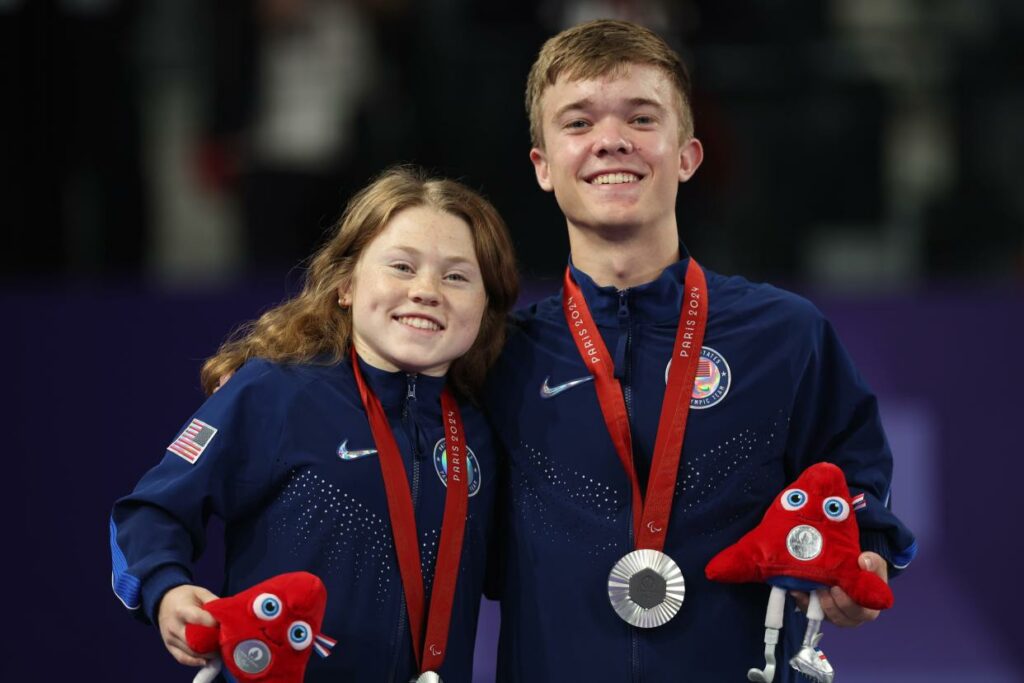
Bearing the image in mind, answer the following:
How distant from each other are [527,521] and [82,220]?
10.3ft

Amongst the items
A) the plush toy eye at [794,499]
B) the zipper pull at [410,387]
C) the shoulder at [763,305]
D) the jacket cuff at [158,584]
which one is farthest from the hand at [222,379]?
the plush toy eye at [794,499]

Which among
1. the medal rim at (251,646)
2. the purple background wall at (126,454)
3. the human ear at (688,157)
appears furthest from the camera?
the purple background wall at (126,454)

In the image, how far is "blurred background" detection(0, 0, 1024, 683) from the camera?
5.09 m

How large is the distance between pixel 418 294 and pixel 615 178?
506mm

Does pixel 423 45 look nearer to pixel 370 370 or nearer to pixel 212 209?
pixel 212 209

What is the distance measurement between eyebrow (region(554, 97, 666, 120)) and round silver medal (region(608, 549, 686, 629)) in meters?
0.97

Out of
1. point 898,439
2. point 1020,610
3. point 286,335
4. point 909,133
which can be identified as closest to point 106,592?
point 286,335

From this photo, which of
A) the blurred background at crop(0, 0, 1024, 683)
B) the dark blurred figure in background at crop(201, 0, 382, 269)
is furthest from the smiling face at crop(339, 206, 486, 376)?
the dark blurred figure in background at crop(201, 0, 382, 269)

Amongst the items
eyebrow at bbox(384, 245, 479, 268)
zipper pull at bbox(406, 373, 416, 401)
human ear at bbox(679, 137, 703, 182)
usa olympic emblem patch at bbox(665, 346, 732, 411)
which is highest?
human ear at bbox(679, 137, 703, 182)

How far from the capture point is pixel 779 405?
3.10 m

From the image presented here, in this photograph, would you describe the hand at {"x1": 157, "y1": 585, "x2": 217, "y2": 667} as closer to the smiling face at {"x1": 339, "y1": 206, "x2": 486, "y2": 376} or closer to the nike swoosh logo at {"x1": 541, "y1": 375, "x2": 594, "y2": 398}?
the smiling face at {"x1": 339, "y1": 206, "x2": 486, "y2": 376}

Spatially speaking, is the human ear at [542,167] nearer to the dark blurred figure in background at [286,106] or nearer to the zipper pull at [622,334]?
the zipper pull at [622,334]

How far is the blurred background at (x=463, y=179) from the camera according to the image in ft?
16.7

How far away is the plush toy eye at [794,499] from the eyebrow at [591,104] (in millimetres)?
912
